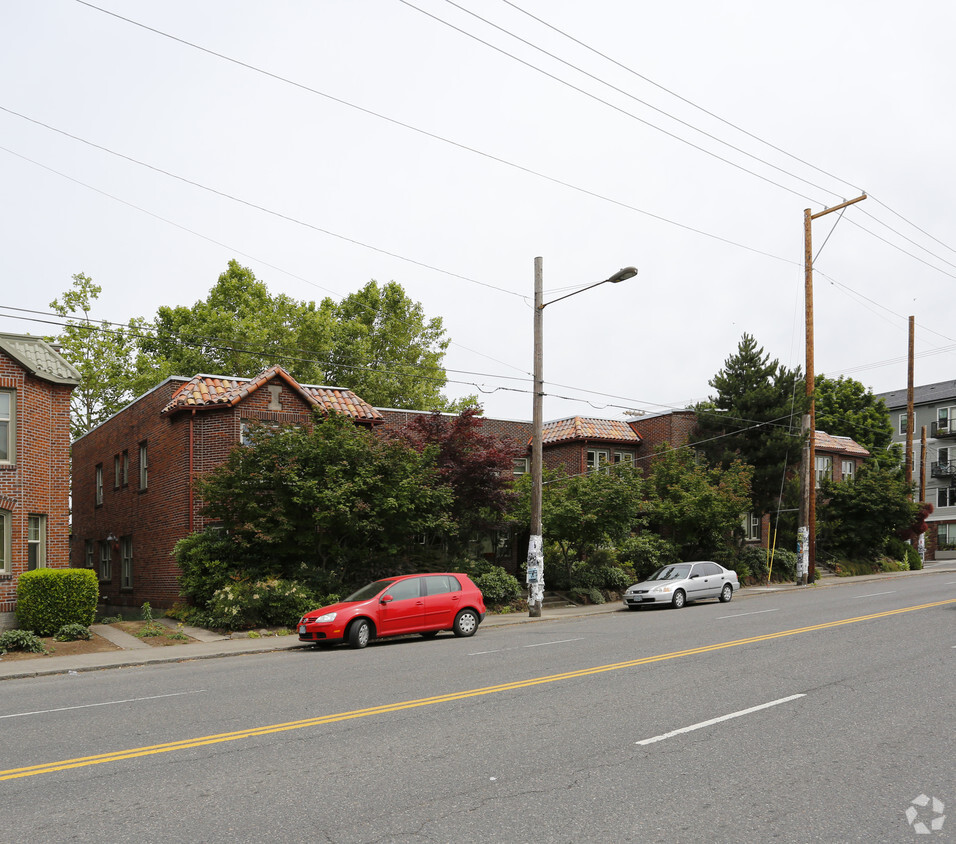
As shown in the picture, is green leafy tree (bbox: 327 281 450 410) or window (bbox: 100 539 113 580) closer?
window (bbox: 100 539 113 580)

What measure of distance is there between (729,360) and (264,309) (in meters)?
22.2

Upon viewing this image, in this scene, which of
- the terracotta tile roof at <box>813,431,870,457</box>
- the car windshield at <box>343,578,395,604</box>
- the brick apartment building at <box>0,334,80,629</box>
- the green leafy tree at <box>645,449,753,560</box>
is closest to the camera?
the car windshield at <box>343,578,395,604</box>

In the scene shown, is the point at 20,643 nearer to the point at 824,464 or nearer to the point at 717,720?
the point at 717,720

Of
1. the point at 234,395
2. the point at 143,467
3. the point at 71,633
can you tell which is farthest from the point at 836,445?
the point at 71,633

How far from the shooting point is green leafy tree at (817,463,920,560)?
41.1 m

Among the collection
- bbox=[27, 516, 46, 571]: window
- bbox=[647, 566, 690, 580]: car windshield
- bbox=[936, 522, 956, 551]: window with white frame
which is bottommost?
bbox=[936, 522, 956, 551]: window with white frame

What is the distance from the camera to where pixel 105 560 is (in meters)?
30.5

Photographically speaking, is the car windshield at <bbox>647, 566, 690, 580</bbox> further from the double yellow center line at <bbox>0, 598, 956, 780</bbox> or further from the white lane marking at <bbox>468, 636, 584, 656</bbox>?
the double yellow center line at <bbox>0, 598, 956, 780</bbox>

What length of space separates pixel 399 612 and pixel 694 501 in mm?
16664

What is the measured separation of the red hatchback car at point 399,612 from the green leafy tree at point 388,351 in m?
24.9

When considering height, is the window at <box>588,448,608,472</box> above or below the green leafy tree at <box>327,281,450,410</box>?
below

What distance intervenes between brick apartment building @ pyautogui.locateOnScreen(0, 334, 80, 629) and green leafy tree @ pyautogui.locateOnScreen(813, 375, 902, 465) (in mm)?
52462

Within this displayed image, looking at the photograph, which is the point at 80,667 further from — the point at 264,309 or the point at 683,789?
the point at 264,309

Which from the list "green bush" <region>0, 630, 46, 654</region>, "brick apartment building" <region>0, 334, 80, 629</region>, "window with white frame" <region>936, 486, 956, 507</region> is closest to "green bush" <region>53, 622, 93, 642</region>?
"green bush" <region>0, 630, 46, 654</region>
